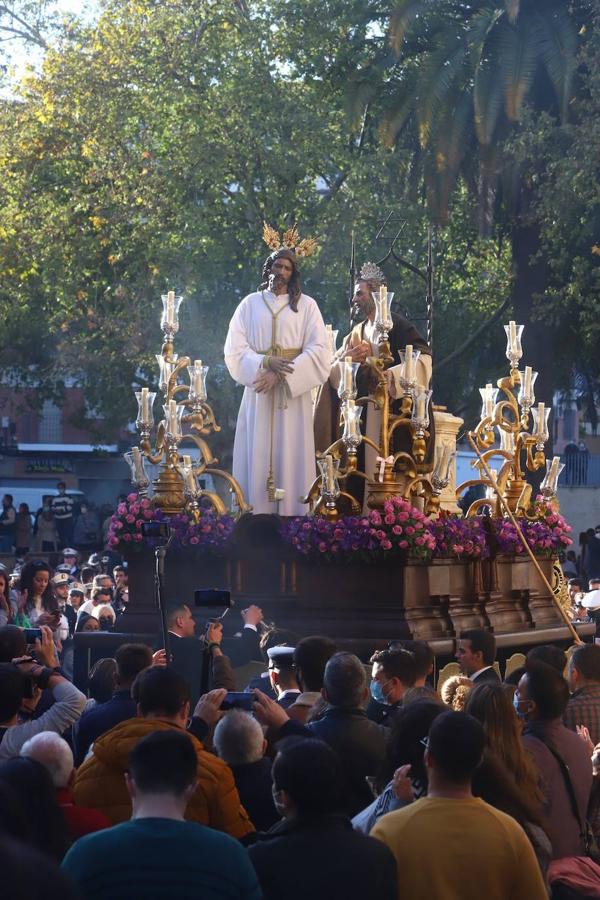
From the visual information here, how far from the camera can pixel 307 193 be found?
29625mm

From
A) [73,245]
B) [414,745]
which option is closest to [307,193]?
[73,245]

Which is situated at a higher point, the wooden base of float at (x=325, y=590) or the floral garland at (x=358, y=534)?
the floral garland at (x=358, y=534)

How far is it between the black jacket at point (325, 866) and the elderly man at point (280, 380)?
8.88 meters

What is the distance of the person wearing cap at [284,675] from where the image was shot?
24.9 feet

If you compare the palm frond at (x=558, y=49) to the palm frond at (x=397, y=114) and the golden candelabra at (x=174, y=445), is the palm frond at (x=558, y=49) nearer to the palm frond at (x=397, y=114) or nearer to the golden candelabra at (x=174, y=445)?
the palm frond at (x=397, y=114)

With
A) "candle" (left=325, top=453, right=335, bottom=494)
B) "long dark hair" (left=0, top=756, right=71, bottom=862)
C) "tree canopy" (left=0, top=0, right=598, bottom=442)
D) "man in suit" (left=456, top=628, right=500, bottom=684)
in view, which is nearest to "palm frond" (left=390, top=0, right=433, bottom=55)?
"tree canopy" (left=0, top=0, right=598, bottom=442)

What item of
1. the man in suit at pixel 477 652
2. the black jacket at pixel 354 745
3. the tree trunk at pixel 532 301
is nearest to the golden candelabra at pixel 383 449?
the man in suit at pixel 477 652

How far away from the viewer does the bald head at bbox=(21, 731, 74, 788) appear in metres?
5.08

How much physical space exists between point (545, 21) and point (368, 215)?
5044mm

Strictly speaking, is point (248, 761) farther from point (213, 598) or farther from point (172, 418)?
point (172, 418)

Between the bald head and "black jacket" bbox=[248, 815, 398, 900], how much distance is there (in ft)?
2.81

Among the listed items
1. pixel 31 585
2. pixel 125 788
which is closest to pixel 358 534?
pixel 31 585

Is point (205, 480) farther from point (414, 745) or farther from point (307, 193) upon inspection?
point (414, 745)

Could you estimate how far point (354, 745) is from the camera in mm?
6207
